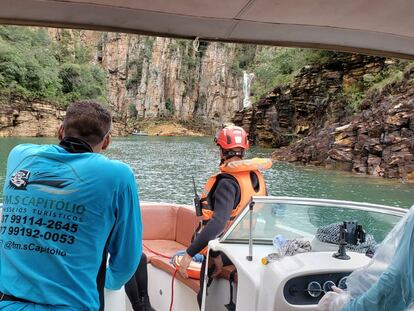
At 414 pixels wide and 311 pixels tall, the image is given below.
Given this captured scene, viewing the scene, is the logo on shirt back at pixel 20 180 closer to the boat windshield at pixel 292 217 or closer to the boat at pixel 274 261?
the boat at pixel 274 261

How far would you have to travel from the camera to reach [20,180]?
1222 millimetres

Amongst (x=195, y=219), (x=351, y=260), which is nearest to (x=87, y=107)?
(x=351, y=260)

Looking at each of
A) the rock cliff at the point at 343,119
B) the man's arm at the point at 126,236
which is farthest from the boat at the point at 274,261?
the rock cliff at the point at 343,119

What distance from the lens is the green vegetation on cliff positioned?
169 ft

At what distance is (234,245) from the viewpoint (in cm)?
228

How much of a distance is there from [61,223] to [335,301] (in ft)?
2.42

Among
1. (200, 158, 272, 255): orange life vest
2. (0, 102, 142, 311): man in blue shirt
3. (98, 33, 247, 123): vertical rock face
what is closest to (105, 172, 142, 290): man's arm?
(0, 102, 142, 311): man in blue shirt

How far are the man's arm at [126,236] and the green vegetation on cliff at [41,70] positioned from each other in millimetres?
51283

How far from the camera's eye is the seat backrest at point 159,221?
14.2ft

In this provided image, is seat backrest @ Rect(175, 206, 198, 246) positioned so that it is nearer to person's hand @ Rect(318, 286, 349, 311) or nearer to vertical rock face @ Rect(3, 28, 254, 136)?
person's hand @ Rect(318, 286, 349, 311)

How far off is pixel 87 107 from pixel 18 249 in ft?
1.35

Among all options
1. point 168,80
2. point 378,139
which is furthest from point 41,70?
point 378,139

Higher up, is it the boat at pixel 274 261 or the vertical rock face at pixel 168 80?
the vertical rock face at pixel 168 80

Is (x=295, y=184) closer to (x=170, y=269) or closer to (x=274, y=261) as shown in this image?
(x=170, y=269)
